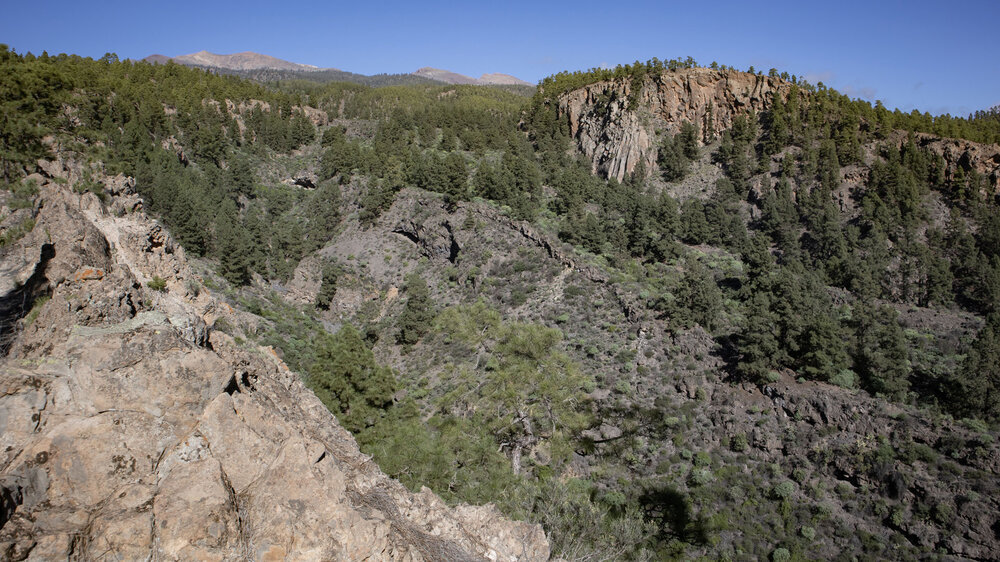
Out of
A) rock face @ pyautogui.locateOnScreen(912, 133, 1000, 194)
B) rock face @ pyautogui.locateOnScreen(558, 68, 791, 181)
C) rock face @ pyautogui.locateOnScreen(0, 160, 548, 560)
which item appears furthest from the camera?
rock face @ pyautogui.locateOnScreen(558, 68, 791, 181)

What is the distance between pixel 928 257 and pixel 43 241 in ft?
218

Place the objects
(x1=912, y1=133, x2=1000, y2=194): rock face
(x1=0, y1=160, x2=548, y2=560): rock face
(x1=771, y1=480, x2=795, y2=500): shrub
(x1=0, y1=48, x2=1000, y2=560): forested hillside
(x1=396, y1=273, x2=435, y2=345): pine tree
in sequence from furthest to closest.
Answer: (x1=912, y1=133, x2=1000, y2=194): rock face < (x1=396, y1=273, x2=435, y2=345): pine tree < (x1=771, y1=480, x2=795, y2=500): shrub < (x1=0, y1=48, x2=1000, y2=560): forested hillside < (x1=0, y1=160, x2=548, y2=560): rock face

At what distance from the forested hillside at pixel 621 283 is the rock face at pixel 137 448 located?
1657 mm

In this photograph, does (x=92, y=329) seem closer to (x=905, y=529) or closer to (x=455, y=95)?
(x=905, y=529)

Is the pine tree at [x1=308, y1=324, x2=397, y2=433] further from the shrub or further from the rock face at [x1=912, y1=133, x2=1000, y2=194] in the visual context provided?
the rock face at [x1=912, y1=133, x2=1000, y2=194]

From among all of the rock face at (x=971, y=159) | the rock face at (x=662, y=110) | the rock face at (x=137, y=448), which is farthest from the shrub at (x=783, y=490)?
the rock face at (x=971, y=159)

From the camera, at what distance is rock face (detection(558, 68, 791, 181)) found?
73.7 metres

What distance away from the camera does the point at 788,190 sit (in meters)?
63.5

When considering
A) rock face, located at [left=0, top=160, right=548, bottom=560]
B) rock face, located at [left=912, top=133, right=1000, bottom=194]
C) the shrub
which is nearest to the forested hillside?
the shrub

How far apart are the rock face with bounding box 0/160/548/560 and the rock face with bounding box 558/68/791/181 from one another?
70121 millimetres

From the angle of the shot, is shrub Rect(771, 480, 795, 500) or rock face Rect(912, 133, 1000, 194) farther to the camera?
rock face Rect(912, 133, 1000, 194)

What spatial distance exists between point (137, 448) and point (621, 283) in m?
38.3

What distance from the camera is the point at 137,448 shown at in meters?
5.99

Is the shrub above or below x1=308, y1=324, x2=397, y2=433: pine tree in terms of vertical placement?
below
